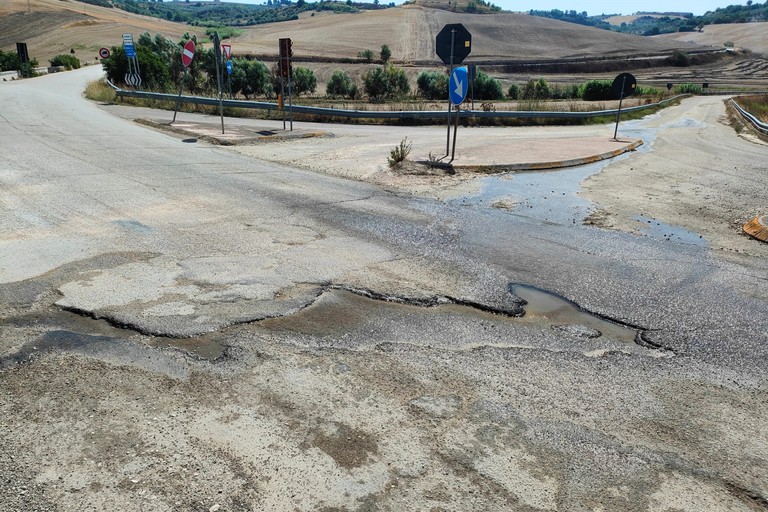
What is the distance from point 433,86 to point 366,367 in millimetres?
54574

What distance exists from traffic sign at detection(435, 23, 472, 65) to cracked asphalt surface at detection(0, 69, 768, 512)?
20.1 feet

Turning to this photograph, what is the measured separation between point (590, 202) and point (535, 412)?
7.09 metres

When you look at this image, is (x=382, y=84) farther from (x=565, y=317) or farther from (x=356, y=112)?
(x=565, y=317)

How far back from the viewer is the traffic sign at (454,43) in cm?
1244

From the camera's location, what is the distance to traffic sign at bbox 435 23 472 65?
12.4 meters

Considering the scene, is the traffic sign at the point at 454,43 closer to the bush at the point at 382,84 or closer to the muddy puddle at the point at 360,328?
the muddy puddle at the point at 360,328

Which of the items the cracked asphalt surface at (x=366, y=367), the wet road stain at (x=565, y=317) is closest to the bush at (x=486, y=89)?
the cracked asphalt surface at (x=366, y=367)

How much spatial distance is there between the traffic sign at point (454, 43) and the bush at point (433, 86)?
39261 millimetres

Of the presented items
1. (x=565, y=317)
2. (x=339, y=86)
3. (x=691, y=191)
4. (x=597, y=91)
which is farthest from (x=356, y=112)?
(x=597, y=91)

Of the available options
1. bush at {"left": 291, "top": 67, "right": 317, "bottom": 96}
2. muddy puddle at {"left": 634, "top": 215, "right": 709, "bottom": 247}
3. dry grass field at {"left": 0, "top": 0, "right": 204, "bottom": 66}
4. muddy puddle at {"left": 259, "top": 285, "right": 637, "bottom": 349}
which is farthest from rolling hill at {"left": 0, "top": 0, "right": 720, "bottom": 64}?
muddy puddle at {"left": 259, "top": 285, "right": 637, "bottom": 349}

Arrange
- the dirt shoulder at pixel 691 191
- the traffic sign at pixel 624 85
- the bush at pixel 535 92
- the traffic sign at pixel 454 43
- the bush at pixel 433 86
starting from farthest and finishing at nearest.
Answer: the bush at pixel 433 86
the bush at pixel 535 92
the traffic sign at pixel 624 85
the traffic sign at pixel 454 43
the dirt shoulder at pixel 691 191

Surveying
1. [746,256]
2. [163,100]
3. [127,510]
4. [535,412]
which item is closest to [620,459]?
[535,412]

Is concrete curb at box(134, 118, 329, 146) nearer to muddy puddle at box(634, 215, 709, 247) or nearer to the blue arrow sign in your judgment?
the blue arrow sign

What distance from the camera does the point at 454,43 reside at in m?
12.5
